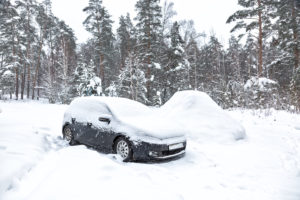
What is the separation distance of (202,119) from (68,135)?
467cm

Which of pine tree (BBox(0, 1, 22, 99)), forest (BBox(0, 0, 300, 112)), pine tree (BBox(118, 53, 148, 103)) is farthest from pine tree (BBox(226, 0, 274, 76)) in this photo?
pine tree (BBox(0, 1, 22, 99))

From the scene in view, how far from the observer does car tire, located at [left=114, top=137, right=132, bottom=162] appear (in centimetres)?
476

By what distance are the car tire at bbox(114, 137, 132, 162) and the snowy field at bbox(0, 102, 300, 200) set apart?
22cm

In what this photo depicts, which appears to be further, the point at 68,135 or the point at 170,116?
the point at 170,116

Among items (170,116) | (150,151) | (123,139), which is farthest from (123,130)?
(170,116)

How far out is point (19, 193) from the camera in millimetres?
2828

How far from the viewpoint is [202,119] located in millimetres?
6941

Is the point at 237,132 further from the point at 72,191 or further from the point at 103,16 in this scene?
the point at 103,16

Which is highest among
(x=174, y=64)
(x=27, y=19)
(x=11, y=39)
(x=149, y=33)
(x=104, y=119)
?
(x=27, y=19)

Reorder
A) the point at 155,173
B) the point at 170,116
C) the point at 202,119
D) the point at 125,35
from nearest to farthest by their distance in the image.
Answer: the point at 155,173, the point at 202,119, the point at 170,116, the point at 125,35

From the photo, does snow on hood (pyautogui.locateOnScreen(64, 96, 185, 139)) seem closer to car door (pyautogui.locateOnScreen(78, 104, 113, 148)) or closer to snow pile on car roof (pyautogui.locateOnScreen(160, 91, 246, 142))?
car door (pyautogui.locateOnScreen(78, 104, 113, 148))

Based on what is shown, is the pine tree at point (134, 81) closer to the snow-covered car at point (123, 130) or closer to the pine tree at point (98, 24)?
the pine tree at point (98, 24)

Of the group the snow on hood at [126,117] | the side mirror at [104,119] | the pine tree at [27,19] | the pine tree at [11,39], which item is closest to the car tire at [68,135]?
the snow on hood at [126,117]

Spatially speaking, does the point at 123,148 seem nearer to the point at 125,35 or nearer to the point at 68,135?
the point at 68,135
